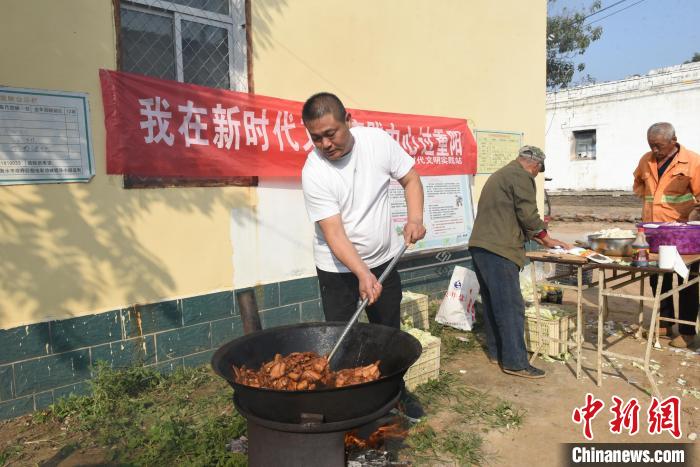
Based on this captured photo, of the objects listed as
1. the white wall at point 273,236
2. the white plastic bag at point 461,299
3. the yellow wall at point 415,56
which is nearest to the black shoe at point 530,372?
the white plastic bag at point 461,299

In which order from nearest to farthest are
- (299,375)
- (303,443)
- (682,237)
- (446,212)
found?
(303,443) < (299,375) < (682,237) < (446,212)

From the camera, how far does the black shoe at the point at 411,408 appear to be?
3555 millimetres

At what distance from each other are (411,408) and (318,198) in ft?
6.15

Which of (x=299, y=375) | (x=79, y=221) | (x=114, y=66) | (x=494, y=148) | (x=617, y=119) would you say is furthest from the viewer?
(x=617, y=119)

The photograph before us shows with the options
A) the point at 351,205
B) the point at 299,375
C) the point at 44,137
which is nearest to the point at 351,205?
the point at 351,205

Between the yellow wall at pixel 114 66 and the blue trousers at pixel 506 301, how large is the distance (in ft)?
7.47

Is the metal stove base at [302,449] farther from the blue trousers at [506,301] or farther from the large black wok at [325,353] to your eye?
the blue trousers at [506,301]

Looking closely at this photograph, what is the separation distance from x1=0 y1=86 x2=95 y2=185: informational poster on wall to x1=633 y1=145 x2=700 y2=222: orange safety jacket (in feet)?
17.4

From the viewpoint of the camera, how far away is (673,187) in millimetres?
4910

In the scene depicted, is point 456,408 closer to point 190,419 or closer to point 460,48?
point 190,419

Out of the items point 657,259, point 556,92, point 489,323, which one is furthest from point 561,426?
point 556,92

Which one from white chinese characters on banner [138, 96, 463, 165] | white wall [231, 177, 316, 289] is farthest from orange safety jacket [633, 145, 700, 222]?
white wall [231, 177, 316, 289]

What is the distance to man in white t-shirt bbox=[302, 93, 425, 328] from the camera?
2.63 meters

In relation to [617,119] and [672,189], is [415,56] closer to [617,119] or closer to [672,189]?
[672,189]
